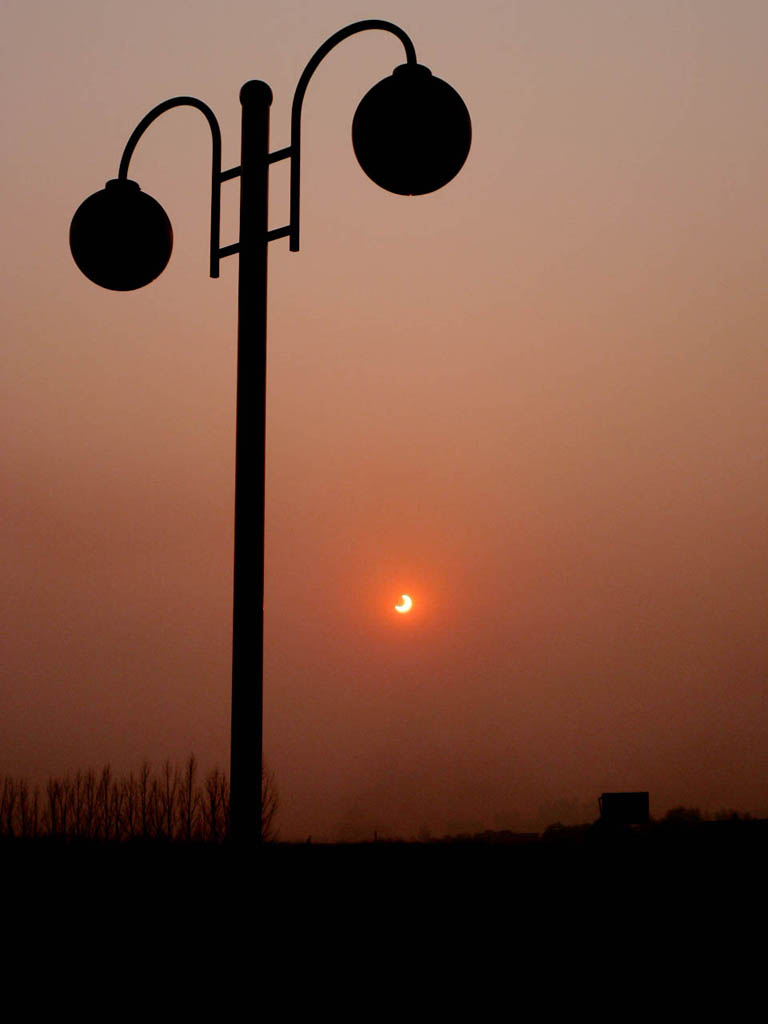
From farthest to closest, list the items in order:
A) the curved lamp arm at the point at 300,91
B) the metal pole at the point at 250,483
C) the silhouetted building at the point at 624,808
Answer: the silhouetted building at the point at 624,808
the curved lamp arm at the point at 300,91
the metal pole at the point at 250,483

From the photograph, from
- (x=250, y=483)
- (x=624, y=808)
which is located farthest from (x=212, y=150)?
(x=624, y=808)

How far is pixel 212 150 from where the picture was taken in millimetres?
6410

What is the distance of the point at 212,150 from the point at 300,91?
0.56 m

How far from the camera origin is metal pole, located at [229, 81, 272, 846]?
4.96 meters

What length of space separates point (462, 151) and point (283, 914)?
12.8 feet

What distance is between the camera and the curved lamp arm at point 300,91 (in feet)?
19.3

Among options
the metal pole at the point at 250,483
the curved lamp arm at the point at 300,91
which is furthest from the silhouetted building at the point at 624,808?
the curved lamp arm at the point at 300,91

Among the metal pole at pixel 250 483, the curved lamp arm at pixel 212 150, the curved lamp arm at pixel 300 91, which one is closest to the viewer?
the metal pole at pixel 250 483

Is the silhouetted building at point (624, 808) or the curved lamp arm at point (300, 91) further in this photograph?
the silhouetted building at point (624, 808)

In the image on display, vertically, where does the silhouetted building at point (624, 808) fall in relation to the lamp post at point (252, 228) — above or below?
below

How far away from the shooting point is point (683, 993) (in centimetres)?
565

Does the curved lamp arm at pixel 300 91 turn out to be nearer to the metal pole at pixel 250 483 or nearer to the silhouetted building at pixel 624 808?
the metal pole at pixel 250 483

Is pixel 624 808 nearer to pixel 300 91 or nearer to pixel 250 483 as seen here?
pixel 250 483

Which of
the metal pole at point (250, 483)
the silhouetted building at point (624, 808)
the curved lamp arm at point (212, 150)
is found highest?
the curved lamp arm at point (212, 150)
